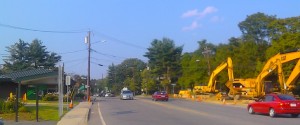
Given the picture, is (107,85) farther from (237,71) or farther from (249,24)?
(237,71)

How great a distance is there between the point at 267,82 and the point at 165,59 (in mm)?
66128

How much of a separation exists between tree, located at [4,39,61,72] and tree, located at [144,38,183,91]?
28.3 meters

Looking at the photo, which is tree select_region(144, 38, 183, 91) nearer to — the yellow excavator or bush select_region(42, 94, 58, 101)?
bush select_region(42, 94, 58, 101)

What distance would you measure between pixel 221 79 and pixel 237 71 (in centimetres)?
329

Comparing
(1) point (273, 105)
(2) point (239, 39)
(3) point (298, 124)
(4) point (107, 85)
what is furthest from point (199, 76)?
(4) point (107, 85)

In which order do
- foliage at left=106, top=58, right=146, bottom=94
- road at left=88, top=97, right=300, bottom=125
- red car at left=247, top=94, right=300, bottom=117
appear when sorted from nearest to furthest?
road at left=88, top=97, right=300, bottom=125
red car at left=247, top=94, right=300, bottom=117
foliage at left=106, top=58, right=146, bottom=94

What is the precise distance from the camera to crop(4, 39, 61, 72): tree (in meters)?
93.7

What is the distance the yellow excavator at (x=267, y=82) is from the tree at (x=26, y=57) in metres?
51.7

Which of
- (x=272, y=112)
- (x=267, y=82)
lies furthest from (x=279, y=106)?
(x=267, y=82)

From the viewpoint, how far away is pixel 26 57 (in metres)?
95.1

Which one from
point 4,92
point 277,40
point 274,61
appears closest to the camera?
point 274,61

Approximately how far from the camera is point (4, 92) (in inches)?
2223

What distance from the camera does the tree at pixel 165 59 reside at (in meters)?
112

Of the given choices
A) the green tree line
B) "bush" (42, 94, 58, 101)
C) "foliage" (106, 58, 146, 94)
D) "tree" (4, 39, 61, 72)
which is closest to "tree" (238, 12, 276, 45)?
the green tree line
